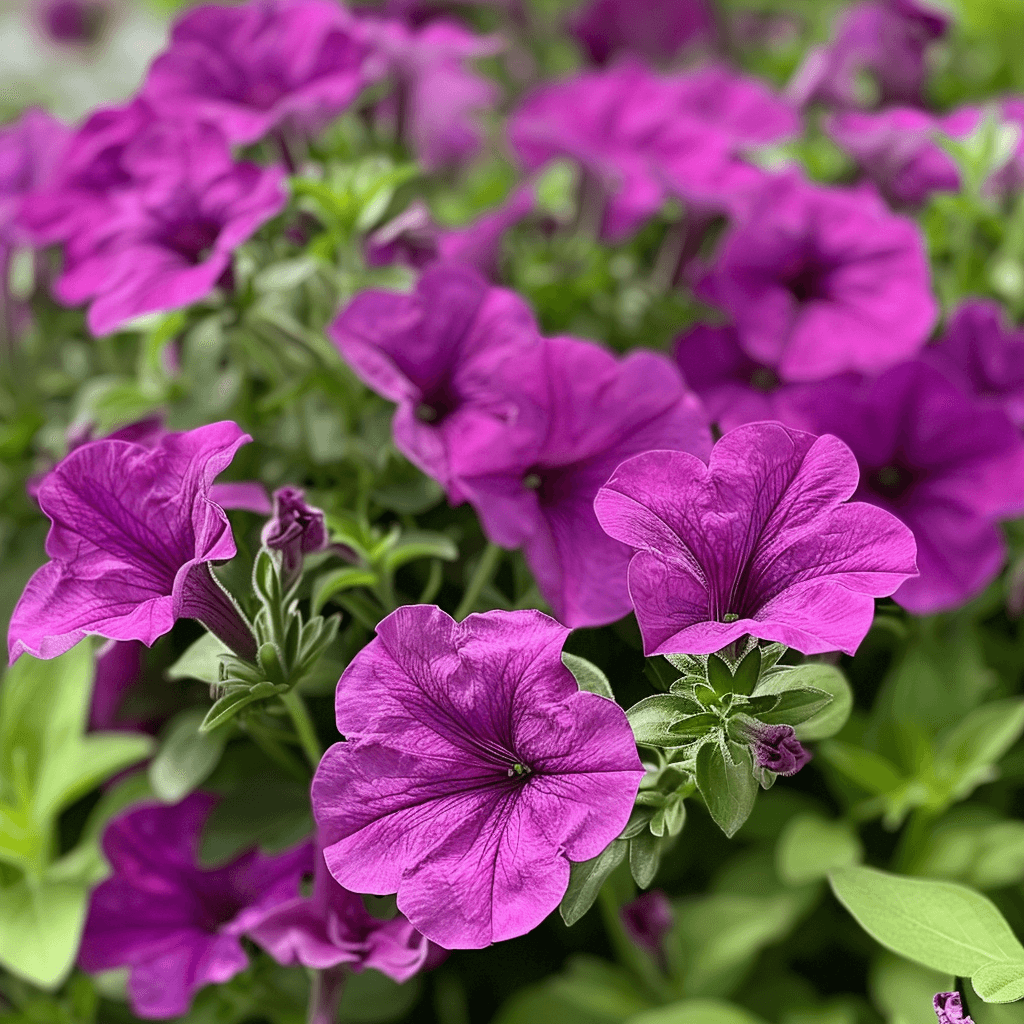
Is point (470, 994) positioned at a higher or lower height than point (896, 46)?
lower

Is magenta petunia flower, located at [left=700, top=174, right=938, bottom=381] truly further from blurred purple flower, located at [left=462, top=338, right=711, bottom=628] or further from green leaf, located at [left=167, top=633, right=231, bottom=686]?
green leaf, located at [left=167, top=633, right=231, bottom=686]

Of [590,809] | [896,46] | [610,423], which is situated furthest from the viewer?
[896,46]

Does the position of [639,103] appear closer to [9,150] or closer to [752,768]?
[9,150]

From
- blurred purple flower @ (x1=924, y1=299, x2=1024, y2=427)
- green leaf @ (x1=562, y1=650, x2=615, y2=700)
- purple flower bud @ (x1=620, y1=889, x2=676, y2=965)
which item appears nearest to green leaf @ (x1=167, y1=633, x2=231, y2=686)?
green leaf @ (x1=562, y1=650, x2=615, y2=700)

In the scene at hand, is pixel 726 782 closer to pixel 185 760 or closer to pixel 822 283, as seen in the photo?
pixel 185 760

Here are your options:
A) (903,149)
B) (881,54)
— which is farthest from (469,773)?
(881,54)

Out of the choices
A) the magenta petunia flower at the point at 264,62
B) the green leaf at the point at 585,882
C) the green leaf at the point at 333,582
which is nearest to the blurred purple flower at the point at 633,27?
the magenta petunia flower at the point at 264,62

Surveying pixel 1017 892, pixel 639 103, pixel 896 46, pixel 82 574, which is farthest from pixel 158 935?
pixel 896 46
